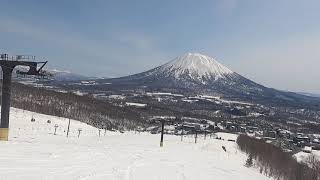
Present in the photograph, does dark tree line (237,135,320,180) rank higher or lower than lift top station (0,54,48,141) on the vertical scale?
lower

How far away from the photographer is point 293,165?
87.7 m

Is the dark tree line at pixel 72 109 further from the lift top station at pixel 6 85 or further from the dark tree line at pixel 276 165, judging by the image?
the lift top station at pixel 6 85

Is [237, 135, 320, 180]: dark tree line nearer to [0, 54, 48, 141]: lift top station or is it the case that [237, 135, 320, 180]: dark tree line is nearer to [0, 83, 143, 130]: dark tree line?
[0, 54, 48, 141]: lift top station

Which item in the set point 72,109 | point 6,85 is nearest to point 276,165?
point 6,85

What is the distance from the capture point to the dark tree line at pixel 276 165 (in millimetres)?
72719

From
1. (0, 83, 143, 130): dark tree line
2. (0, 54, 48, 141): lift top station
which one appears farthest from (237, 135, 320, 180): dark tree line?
(0, 83, 143, 130): dark tree line

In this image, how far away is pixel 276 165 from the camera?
272ft

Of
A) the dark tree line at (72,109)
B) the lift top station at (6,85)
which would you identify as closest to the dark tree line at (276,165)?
the lift top station at (6,85)

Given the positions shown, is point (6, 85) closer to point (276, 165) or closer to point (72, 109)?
point (276, 165)

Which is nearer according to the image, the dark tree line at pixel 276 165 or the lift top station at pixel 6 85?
the lift top station at pixel 6 85

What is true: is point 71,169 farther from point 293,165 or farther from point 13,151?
point 293,165

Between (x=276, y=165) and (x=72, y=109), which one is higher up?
(x=72, y=109)

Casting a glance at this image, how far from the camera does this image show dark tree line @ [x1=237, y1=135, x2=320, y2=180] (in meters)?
72.7

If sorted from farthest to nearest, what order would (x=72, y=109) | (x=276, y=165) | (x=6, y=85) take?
(x=72, y=109), (x=276, y=165), (x=6, y=85)
